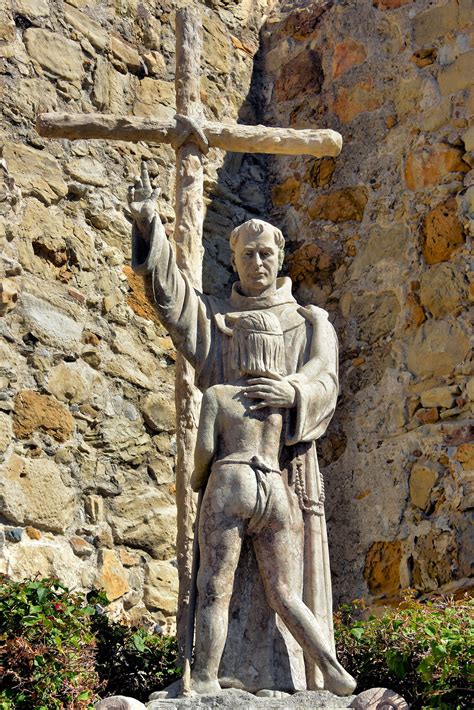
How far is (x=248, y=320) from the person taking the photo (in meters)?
6.15

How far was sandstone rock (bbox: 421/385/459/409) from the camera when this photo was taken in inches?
320

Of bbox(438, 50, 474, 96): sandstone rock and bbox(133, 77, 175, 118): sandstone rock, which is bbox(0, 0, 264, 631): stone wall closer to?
bbox(133, 77, 175, 118): sandstone rock

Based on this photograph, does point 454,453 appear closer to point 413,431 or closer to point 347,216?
point 413,431

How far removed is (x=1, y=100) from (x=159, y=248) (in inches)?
102

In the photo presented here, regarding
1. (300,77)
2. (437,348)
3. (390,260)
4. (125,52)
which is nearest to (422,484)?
(437,348)

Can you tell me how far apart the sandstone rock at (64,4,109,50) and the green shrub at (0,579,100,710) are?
12.6 ft

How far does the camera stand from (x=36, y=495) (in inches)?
→ 299

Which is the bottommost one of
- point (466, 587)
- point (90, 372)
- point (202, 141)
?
point (466, 587)

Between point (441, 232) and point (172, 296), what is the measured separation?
110 inches

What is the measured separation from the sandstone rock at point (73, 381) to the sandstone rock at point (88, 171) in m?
1.13

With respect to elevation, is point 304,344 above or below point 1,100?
below

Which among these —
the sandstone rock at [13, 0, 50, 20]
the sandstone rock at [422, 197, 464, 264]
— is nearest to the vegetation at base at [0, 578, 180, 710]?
the sandstone rock at [422, 197, 464, 264]

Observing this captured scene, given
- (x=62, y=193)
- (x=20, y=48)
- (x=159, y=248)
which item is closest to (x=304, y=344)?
(x=159, y=248)

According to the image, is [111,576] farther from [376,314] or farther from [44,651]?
[376,314]
